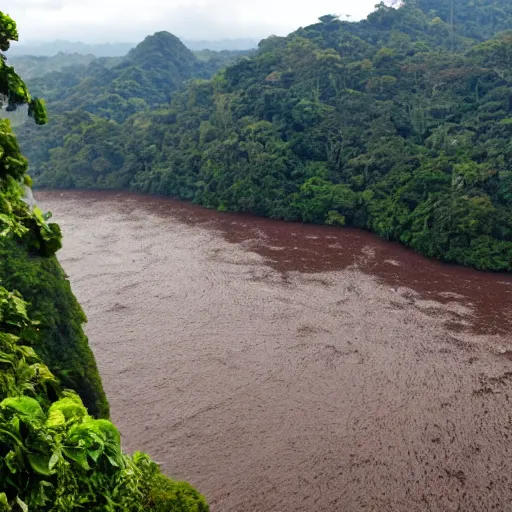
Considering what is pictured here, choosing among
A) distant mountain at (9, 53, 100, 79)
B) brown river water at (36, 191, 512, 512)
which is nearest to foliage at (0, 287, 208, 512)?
brown river water at (36, 191, 512, 512)

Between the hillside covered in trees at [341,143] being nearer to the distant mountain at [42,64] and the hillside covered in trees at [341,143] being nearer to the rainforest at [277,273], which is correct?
the rainforest at [277,273]

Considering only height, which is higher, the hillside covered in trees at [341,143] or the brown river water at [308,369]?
the hillside covered in trees at [341,143]

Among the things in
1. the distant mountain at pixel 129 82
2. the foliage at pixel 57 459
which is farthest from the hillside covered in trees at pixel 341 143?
the foliage at pixel 57 459

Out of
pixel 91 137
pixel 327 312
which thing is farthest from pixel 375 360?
pixel 91 137

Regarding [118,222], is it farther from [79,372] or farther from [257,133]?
[79,372]

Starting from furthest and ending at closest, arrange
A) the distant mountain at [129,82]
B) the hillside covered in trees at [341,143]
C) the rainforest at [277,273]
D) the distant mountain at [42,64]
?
the distant mountain at [42,64] → the distant mountain at [129,82] → the hillside covered in trees at [341,143] → the rainforest at [277,273]

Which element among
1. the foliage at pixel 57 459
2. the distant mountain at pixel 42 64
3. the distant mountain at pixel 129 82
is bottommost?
the foliage at pixel 57 459

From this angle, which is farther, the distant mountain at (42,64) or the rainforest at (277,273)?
the distant mountain at (42,64)

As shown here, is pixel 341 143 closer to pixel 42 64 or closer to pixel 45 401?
pixel 45 401

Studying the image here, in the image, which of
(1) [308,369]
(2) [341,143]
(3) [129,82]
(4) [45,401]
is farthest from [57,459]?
(3) [129,82]
